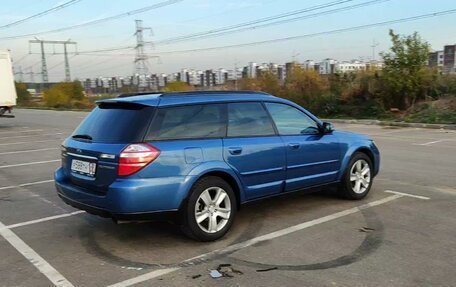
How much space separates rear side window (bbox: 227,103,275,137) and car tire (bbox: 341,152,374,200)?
148 cm

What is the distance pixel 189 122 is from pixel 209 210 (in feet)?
3.10

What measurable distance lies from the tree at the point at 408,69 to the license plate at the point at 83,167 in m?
20.0

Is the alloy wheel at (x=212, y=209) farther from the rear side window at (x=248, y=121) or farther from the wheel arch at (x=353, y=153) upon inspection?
the wheel arch at (x=353, y=153)

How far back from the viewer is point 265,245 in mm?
4805

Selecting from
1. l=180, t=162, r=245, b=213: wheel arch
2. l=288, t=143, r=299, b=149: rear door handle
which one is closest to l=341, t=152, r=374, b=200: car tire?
l=288, t=143, r=299, b=149: rear door handle

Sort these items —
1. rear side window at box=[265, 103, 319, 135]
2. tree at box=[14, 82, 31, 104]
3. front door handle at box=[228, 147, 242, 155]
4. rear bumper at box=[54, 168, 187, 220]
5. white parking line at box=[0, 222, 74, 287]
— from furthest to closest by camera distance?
tree at box=[14, 82, 31, 104] → rear side window at box=[265, 103, 319, 135] → front door handle at box=[228, 147, 242, 155] → rear bumper at box=[54, 168, 187, 220] → white parking line at box=[0, 222, 74, 287]

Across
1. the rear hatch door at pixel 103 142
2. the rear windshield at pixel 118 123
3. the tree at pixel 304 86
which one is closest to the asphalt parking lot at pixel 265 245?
the rear hatch door at pixel 103 142

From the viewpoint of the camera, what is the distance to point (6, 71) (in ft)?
71.3

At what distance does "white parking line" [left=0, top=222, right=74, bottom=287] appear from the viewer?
402 cm

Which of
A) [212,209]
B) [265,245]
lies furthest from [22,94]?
[265,245]

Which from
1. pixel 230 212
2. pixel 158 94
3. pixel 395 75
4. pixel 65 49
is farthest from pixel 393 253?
pixel 65 49

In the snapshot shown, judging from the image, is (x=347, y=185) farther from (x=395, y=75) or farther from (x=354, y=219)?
(x=395, y=75)

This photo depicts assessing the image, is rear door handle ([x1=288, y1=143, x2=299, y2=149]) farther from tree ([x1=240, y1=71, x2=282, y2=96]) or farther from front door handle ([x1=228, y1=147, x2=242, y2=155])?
tree ([x1=240, y1=71, x2=282, y2=96])

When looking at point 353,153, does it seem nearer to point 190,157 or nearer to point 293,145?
point 293,145
